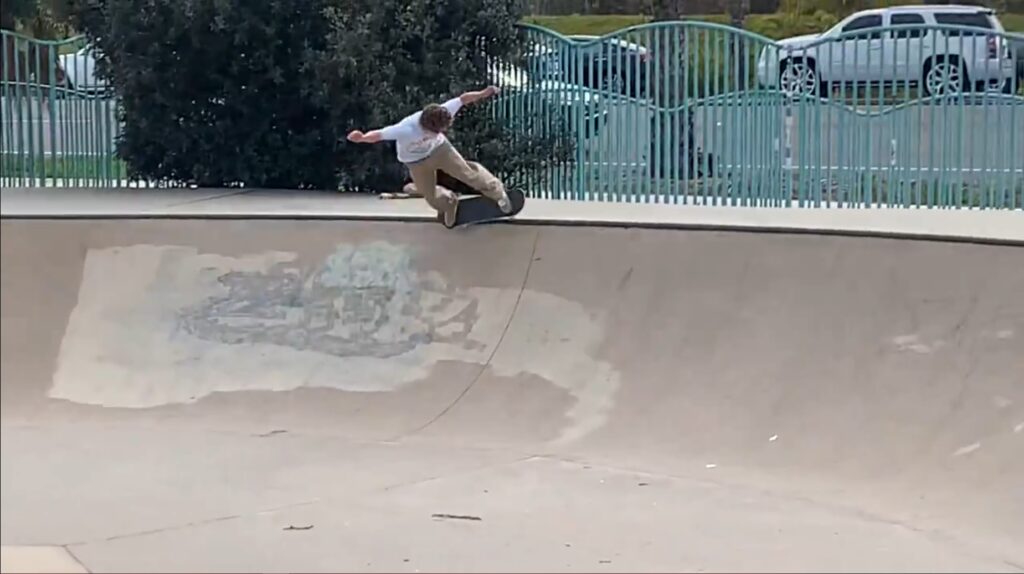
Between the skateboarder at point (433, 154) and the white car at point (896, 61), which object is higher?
the white car at point (896, 61)

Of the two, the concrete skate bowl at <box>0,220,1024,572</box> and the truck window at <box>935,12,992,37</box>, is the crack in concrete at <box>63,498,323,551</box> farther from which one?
the truck window at <box>935,12,992,37</box>

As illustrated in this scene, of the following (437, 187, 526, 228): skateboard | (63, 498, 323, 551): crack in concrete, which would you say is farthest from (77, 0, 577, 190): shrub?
(63, 498, 323, 551): crack in concrete

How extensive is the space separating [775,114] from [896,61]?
1.10 meters

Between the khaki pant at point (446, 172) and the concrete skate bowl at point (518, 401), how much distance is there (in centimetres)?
29

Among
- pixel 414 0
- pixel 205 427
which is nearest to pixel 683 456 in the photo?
pixel 205 427

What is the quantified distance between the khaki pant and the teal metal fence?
11.3 ft

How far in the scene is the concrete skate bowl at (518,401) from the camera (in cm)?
493

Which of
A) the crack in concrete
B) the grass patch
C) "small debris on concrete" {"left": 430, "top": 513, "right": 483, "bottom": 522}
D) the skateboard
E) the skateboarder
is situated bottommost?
"small debris on concrete" {"left": 430, "top": 513, "right": 483, "bottom": 522}

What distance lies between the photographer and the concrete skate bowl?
194 inches

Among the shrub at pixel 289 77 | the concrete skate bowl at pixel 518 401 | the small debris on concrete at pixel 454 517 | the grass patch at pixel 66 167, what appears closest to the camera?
the concrete skate bowl at pixel 518 401

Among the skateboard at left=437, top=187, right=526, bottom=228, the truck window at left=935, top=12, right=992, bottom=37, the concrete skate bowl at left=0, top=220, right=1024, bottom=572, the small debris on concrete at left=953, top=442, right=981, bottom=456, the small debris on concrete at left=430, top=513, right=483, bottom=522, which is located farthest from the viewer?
the truck window at left=935, top=12, right=992, bottom=37

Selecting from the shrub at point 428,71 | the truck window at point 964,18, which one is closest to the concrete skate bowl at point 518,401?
the shrub at point 428,71

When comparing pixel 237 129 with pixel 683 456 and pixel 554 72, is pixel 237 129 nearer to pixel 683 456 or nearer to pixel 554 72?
pixel 554 72

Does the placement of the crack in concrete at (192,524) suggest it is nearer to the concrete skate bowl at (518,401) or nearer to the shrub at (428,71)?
the concrete skate bowl at (518,401)
